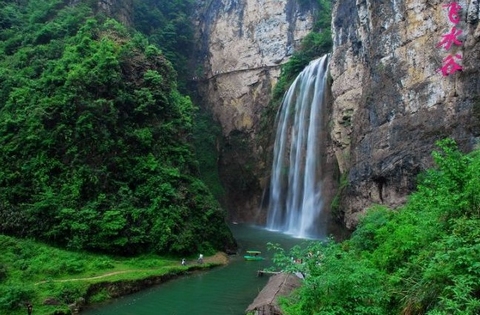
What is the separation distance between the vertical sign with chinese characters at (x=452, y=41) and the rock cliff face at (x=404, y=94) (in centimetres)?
8

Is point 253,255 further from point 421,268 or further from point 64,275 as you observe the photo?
point 421,268

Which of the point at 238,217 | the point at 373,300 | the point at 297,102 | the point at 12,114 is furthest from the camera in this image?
the point at 238,217

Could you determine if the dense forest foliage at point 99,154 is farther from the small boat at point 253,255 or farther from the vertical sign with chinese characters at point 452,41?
the vertical sign with chinese characters at point 452,41

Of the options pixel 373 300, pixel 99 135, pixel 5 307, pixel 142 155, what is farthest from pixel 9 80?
pixel 373 300

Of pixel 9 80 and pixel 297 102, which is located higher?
pixel 297 102

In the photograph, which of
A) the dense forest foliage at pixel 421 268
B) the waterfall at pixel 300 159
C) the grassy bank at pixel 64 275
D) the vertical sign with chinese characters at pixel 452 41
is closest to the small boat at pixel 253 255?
the grassy bank at pixel 64 275

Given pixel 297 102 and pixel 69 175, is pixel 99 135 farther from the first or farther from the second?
pixel 297 102

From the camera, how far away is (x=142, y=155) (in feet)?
66.2

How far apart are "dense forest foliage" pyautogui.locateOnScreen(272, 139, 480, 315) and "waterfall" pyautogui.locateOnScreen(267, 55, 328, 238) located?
17465mm

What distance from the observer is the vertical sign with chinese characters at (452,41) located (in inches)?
642

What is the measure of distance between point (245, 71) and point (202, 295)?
1022 inches

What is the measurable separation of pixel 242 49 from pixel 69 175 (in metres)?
22.6

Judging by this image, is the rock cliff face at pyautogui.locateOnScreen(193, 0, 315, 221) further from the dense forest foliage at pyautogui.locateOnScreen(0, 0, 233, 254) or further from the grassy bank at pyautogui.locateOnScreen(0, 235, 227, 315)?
the grassy bank at pyautogui.locateOnScreen(0, 235, 227, 315)

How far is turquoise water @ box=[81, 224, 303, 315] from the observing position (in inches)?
467
